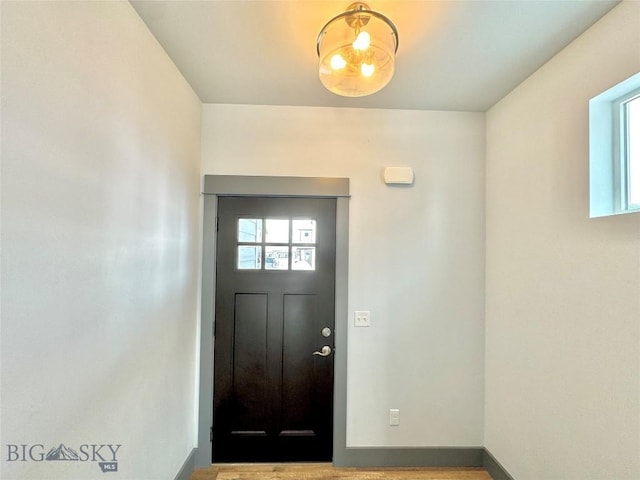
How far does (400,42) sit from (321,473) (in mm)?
2850

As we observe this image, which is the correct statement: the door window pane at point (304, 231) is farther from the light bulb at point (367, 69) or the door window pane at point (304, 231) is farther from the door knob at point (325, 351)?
the light bulb at point (367, 69)

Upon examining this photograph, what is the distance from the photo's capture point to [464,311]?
98.0 inches

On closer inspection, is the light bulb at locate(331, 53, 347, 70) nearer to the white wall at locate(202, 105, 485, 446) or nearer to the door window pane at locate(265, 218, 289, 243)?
the white wall at locate(202, 105, 485, 446)

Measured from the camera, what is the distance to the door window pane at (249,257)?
248 centimetres

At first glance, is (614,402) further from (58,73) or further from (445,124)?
(58,73)

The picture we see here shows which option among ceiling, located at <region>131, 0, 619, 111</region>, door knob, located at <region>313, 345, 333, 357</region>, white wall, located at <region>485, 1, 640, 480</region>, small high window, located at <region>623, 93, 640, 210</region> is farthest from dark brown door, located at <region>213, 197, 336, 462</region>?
small high window, located at <region>623, 93, 640, 210</region>

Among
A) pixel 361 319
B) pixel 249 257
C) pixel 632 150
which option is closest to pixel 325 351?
pixel 361 319

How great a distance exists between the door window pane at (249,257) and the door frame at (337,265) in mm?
203

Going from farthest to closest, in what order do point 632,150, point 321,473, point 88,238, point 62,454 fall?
1. point 321,473
2. point 632,150
3. point 88,238
4. point 62,454

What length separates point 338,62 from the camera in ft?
4.63

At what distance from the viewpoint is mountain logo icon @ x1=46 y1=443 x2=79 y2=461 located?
105 cm

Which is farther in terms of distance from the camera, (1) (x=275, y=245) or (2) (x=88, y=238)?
(1) (x=275, y=245)

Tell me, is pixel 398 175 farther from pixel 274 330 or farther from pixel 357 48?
pixel 274 330

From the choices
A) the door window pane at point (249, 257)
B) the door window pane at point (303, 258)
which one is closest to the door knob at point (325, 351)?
the door window pane at point (303, 258)
